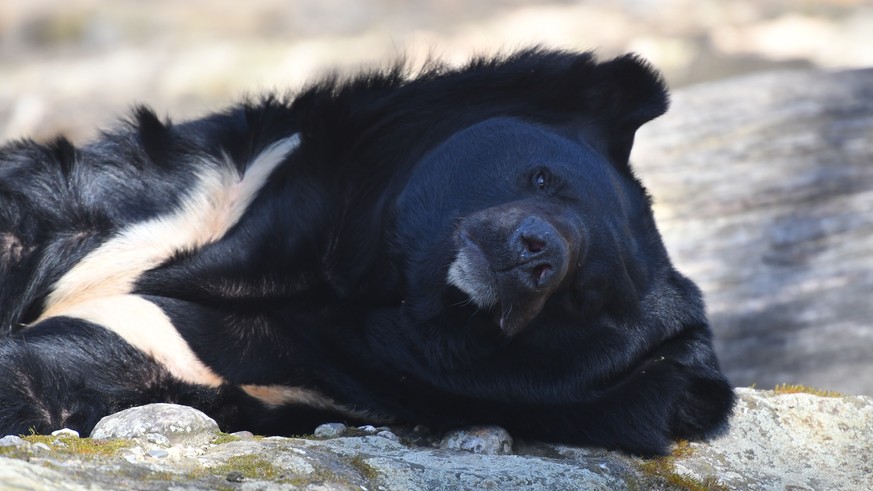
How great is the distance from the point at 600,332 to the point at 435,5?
10398mm

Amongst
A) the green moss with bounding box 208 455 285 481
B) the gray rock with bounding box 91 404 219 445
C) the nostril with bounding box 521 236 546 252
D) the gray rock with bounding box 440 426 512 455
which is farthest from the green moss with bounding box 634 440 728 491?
the gray rock with bounding box 91 404 219 445

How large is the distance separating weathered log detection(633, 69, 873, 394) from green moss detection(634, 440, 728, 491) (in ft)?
7.73

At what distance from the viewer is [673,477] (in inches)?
130

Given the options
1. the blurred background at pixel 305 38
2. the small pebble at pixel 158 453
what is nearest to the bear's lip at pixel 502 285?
the small pebble at pixel 158 453

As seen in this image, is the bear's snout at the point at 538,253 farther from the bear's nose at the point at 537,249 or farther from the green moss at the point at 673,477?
the green moss at the point at 673,477

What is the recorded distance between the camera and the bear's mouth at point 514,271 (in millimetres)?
3279

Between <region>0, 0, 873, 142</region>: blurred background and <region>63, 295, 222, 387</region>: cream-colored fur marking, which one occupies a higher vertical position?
<region>0, 0, 873, 142</region>: blurred background

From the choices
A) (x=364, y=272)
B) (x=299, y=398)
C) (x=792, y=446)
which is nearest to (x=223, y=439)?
(x=299, y=398)

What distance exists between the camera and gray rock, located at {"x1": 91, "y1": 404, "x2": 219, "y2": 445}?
298cm

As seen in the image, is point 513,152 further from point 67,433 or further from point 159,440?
point 67,433

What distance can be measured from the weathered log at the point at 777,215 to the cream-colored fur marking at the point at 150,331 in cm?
311

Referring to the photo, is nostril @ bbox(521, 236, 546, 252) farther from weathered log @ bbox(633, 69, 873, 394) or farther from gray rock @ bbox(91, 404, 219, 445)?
weathered log @ bbox(633, 69, 873, 394)

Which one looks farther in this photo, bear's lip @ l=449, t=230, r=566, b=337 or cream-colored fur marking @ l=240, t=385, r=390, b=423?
cream-colored fur marking @ l=240, t=385, r=390, b=423

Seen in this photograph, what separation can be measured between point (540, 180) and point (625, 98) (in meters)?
0.77
